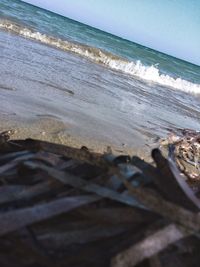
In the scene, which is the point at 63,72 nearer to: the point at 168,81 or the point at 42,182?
the point at 42,182

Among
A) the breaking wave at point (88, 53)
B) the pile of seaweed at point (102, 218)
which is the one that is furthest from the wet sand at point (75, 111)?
the breaking wave at point (88, 53)

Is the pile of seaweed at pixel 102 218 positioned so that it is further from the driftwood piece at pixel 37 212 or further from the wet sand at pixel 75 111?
→ the wet sand at pixel 75 111

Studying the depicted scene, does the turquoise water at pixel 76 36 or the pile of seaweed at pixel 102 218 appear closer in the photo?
the pile of seaweed at pixel 102 218

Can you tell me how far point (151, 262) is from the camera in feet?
5.23

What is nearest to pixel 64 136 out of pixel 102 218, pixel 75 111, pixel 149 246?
pixel 75 111

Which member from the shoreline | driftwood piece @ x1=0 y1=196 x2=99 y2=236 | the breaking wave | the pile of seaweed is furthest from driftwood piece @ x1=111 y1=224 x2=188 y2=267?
the breaking wave

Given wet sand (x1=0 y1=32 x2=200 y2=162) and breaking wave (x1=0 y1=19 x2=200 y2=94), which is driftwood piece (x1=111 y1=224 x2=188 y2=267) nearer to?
wet sand (x1=0 y1=32 x2=200 y2=162)

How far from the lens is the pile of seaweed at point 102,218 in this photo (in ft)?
5.38

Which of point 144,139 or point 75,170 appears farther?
point 144,139

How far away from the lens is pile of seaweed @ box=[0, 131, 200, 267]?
164cm

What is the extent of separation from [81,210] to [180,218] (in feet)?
1.33

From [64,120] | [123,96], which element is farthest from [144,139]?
[123,96]

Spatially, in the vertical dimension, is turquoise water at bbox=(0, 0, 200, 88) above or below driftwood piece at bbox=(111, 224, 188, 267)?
below

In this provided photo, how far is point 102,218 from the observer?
1766 mm
